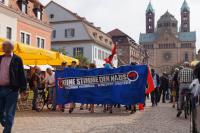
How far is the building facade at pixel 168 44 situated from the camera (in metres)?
145

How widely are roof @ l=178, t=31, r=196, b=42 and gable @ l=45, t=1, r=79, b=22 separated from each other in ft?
309

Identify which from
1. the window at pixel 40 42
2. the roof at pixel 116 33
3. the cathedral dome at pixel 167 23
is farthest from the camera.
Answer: the cathedral dome at pixel 167 23

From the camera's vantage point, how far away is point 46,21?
155ft

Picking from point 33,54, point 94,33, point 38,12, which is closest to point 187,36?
point 94,33

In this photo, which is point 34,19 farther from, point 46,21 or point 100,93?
point 100,93

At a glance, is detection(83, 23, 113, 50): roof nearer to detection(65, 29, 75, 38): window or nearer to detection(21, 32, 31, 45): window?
detection(65, 29, 75, 38): window

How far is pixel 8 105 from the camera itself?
25.9 feet

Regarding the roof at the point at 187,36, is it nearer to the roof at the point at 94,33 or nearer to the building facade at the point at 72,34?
the roof at the point at 94,33

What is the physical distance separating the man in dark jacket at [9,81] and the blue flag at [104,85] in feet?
25.5

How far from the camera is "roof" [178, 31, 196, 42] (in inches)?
6078

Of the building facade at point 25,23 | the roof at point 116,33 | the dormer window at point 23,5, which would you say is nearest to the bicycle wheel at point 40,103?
the building facade at point 25,23

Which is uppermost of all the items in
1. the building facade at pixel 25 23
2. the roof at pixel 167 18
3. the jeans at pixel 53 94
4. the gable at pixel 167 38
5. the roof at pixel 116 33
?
the roof at pixel 167 18

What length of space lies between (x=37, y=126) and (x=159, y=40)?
453 feet

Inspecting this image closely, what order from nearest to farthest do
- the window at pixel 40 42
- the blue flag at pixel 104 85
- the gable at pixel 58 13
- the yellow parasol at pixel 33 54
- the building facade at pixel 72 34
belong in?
the blue flag at pixel 104 85 → the yellow parasol at pixel 33 54 → the window at pixel 40 42 → the building facade at pixel 72 34 → the gable at pixel 58 13
